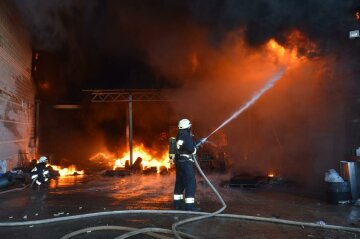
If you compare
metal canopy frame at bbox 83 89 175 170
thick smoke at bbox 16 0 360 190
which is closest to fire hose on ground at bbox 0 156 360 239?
thick smoke at bbox 16 0 360 190

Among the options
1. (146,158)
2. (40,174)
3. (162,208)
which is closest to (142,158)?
(146,158)

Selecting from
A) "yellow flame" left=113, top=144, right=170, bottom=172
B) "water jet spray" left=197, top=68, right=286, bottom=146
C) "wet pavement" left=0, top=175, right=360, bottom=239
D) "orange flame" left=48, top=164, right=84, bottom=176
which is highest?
"water jet spray" left=197, top=68, right=286, bottom=146

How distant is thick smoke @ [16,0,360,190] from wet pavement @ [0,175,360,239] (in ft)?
9.03

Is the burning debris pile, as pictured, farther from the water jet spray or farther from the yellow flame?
the water jet spray

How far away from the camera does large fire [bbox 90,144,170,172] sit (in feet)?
56.3

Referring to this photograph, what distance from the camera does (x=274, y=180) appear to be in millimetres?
11148

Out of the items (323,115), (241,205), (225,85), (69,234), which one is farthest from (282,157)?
(69,234)

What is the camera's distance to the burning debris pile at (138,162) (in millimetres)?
15219

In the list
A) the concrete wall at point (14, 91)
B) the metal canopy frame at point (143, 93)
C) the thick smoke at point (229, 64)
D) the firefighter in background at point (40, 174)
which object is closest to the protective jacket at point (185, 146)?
the thick smoke at point (229, 64)

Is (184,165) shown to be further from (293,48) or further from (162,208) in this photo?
(293,48)

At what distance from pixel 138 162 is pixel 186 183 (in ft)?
32.5

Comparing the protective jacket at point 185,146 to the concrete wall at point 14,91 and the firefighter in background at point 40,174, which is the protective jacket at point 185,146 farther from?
the concrete wall at point 14,91

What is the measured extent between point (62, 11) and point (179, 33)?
5480 mm

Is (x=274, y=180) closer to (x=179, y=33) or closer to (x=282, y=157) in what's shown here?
(x=282, y=157)
